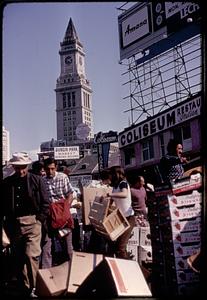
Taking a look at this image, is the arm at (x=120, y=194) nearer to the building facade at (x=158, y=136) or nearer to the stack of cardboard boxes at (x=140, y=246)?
the stack of cardboard boxes at (x=140, y=246)

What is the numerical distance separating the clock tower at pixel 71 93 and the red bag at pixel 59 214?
159m

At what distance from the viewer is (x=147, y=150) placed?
98.2 feet

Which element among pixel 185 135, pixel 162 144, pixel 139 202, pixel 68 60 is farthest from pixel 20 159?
pixel 68 60

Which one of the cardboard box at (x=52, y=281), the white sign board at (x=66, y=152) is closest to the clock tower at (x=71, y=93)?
the white sign board at (x=66, y=152)

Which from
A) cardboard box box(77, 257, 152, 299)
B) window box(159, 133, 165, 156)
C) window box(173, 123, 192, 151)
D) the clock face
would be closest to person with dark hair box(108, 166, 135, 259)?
cardboard box box(77, 257, 152, 299)

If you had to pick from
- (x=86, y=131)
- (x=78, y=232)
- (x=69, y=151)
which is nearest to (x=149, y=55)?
(x=86, y=131)

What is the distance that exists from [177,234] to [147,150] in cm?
2532

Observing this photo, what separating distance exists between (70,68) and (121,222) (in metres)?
171

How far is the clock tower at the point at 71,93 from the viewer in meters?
167

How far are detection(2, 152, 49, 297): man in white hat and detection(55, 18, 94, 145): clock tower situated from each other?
160m

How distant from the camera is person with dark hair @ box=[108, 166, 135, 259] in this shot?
19.0 feet

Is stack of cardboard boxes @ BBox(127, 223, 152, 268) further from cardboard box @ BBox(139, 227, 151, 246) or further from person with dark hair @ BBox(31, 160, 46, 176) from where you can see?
person with dark hair @ BBox(31, 160, 46, 176)

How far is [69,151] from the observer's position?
12000mm

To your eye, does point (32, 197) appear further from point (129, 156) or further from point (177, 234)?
point (129, 156)
